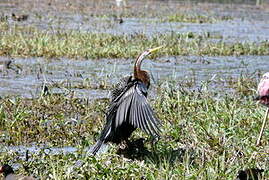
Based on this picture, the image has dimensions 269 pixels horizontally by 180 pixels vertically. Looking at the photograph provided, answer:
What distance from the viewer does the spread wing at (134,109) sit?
527 cm

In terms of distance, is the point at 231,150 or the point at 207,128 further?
Answer: the point at 207,128

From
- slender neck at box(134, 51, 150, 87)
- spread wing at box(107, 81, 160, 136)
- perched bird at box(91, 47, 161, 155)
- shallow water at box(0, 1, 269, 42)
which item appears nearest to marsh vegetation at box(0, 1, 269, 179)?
perched bird at box(91, 47, 161, 155)

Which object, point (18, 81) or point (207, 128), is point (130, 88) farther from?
point (18, 81)

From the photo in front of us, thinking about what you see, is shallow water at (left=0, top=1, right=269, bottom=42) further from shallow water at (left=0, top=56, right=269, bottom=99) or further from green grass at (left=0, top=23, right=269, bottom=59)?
shallow water at (left=0, top=56, right=269, bottom=99)

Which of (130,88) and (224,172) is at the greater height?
(130,88)

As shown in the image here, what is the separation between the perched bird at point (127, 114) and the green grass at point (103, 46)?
22.1ft

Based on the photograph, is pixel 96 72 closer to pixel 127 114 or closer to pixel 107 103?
pixel 107 103

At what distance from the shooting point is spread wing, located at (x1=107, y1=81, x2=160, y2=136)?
5.27 metres

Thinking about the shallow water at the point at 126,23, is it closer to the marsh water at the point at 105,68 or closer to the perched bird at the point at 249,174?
the marsh water at the point at 105,68

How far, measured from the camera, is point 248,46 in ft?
48.5

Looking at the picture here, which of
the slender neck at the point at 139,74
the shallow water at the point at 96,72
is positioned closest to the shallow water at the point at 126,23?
the shallow water at the point at 96,72

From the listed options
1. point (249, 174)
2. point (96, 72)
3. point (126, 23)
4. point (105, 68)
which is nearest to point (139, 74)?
point (249, 174)

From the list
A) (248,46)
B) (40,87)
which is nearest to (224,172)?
(40,87)

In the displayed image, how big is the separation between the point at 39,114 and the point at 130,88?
2.07m
